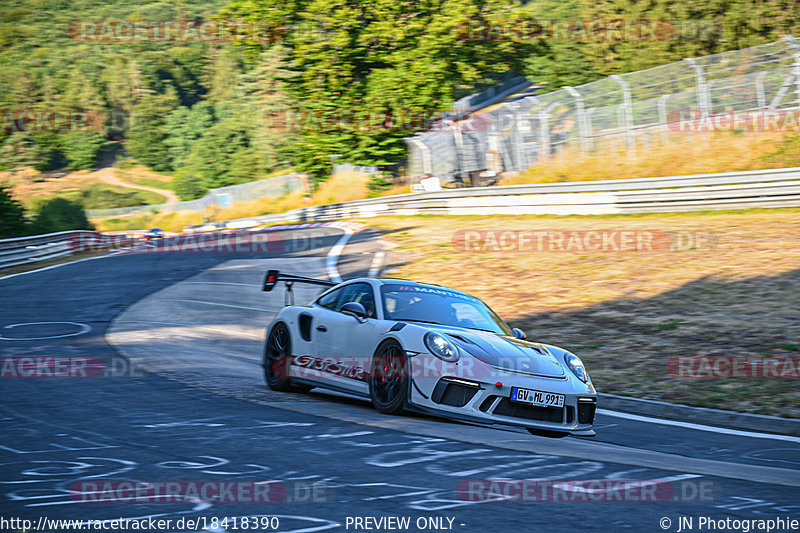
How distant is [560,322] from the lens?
13.2 meters

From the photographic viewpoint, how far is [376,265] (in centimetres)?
2033

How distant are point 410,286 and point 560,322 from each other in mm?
5251

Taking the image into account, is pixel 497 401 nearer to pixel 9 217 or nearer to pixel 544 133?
pixel 544 133

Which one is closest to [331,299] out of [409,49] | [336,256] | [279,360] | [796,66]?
[279,360]

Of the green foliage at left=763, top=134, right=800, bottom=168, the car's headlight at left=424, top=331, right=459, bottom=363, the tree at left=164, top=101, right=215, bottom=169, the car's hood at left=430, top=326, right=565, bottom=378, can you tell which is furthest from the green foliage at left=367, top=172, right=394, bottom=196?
the tree at left=164, top=101, right=215, bottom=169

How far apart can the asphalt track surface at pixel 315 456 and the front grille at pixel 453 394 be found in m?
0.21

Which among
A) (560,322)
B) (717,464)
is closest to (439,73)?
(560,322)

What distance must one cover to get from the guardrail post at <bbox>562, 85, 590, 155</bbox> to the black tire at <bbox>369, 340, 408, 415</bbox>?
73.4 ft

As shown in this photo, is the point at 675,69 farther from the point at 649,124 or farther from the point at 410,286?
the point at 410,286

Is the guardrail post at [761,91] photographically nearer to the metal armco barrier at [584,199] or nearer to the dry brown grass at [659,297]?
the metal armco barrier at [584,199]

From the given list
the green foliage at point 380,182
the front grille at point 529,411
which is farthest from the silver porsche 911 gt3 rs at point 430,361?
the green foliage at point 380,182

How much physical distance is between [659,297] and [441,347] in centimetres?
783

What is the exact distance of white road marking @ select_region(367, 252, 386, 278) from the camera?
1893 cm

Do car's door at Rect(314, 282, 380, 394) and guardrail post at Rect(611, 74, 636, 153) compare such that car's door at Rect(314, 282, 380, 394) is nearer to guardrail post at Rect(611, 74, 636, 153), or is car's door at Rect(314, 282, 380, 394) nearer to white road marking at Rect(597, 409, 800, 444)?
white road marking at Rect(597, 409, 800, 444)
